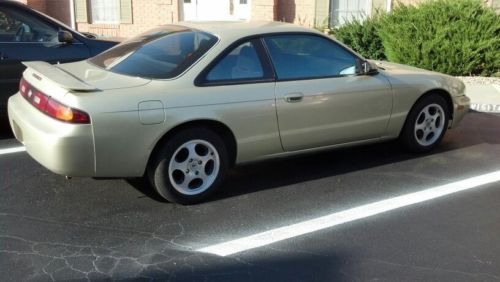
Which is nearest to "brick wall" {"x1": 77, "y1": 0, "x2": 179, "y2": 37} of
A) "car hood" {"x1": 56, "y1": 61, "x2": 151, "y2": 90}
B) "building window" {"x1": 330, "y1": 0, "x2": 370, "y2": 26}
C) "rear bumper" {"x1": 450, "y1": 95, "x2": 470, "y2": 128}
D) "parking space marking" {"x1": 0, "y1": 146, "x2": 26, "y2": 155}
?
"building window" {"x1": 330, "y1": 0, "x2": 370, "y2": 26}

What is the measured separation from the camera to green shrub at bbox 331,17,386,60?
1183 centimetres

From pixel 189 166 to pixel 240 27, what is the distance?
1.37 m

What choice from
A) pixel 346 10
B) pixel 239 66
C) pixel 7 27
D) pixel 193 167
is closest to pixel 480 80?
pixel 346 10

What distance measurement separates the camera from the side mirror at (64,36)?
21.9 ft

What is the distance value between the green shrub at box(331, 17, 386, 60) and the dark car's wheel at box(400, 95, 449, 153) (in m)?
5.83

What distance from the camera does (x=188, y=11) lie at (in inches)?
575

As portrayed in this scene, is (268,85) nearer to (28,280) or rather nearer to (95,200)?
(95,200)

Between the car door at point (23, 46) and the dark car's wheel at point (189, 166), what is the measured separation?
2823 millimetres

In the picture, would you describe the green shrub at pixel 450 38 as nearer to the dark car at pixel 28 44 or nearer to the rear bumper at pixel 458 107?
the rear bumper at pixel 458 107

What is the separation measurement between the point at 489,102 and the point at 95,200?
21.2ft

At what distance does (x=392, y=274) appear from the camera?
3.64m

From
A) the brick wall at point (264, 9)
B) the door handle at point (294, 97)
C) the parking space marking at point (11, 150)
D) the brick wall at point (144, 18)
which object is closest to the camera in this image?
the door handle at point (294, 97)

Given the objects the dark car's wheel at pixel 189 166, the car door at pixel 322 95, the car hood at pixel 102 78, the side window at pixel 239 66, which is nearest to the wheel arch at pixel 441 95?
the car door at pixel 322 95

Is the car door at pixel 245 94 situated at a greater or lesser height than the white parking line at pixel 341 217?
A: greater
